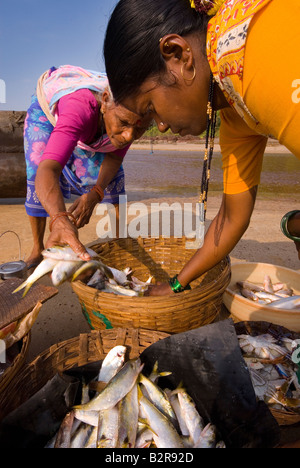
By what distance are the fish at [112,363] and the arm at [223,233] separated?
25.0 inches

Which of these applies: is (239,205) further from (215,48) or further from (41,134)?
(41,134)

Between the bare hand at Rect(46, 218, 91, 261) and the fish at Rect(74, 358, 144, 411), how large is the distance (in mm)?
698

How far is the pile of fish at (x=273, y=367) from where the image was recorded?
2068 millimetres

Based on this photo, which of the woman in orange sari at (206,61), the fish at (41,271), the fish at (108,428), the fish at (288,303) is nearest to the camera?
the woman in orange sari at (206,61)

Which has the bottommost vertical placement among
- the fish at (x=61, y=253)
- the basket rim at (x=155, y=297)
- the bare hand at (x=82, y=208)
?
the basket rim at (x=155, y=297)

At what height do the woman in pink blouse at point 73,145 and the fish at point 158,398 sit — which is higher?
the woman in pink blouse at point 73,145

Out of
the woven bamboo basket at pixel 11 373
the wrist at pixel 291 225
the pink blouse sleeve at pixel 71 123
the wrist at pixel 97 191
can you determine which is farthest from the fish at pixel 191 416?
the wrist at pixel 97 191

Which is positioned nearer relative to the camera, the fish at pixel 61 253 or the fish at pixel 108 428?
the fish at pixel 108 428

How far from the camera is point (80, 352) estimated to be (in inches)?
77.2

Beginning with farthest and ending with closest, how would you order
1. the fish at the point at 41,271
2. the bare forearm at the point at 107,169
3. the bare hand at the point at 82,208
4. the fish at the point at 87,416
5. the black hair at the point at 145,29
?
1. the bare forearm at the point at 107,169
2. the bare hand at the point at 82,208
3. the fish at the point at 41,271
4. the fish at the point at 87,416
5. the black hair at the point at 145,29

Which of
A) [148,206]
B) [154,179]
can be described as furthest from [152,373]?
[154,179]

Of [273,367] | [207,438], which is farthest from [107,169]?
[207,438]

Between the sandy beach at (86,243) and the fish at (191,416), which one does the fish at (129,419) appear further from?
the sandy beach at (86,243)

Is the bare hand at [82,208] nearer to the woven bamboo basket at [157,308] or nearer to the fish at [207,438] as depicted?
the woven bamboo basket at [157,308]
